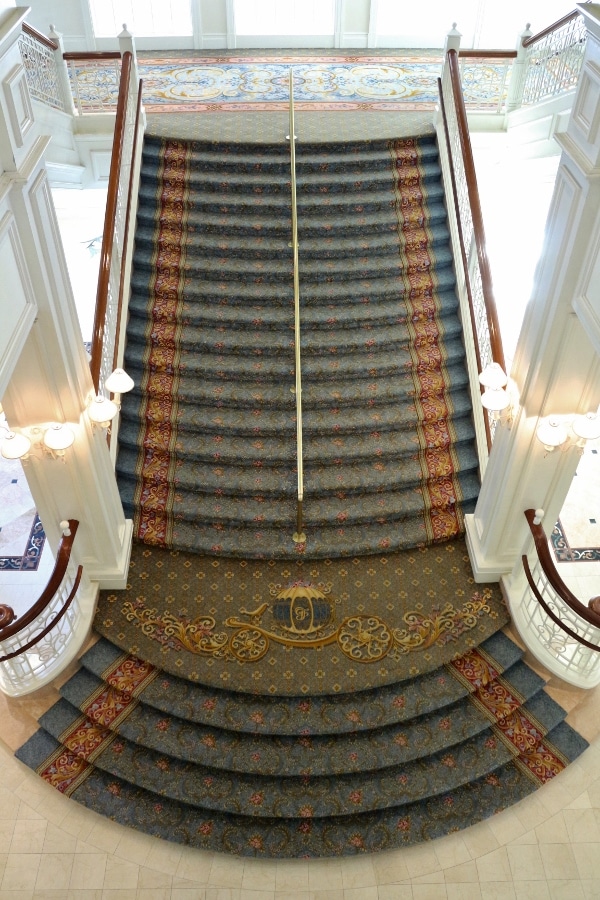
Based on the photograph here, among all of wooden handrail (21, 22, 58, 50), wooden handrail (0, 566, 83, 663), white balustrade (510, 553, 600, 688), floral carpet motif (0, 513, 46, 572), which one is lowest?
floral carpet motif (0, 513, 46, 572)

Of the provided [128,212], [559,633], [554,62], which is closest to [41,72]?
[128,212]

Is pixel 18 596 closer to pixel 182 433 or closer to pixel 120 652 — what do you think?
pixel 120 652

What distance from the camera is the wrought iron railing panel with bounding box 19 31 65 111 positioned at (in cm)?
681

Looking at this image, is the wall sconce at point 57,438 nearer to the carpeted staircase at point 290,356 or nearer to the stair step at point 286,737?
the carpeted staircase at point 290,356

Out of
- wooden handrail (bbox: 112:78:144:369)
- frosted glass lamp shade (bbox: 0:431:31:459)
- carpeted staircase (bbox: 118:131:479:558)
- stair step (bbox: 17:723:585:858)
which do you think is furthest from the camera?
wooden handrail (bbox: 112:78:144:369)

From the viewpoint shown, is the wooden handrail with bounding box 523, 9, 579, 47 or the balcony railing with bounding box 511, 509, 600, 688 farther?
the wooden handrail with bounding box 523, 9, 579, 47

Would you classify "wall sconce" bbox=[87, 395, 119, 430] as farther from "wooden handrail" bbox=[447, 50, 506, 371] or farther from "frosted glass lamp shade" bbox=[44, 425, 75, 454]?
"wooden handrail" bbox=[447, 50, 506, 371]

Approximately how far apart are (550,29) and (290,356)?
4105mm

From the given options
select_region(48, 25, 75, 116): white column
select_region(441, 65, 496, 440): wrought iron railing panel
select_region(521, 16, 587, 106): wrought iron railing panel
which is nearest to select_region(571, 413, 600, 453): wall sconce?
select_region(441, 65, 496, 440): wrought iron railing panel

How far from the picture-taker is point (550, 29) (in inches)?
273

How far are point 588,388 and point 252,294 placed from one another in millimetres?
3297

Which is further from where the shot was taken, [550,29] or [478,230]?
[550,29]

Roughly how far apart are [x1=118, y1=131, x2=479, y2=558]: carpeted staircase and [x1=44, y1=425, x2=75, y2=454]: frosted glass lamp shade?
1.51 m

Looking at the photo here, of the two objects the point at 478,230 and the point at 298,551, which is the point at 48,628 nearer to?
the point at 298,551
